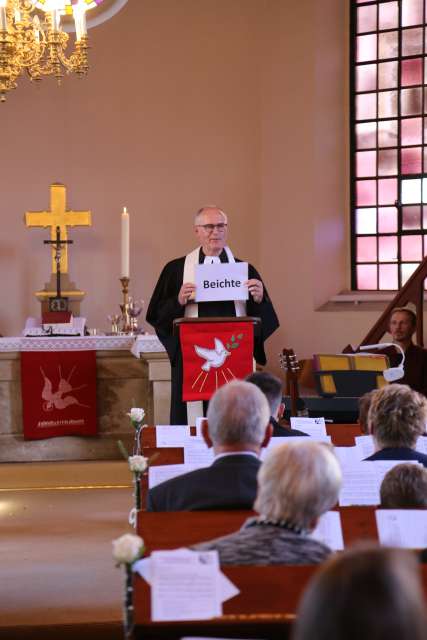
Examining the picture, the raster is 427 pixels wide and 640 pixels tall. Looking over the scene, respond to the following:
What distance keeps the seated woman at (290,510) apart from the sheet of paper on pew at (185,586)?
0.15 meters

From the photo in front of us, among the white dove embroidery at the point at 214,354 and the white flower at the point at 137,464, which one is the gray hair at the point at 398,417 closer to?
the white flower at the point at 137,464

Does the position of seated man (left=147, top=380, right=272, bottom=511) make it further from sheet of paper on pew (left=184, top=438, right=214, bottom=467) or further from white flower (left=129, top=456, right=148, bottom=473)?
sheet of paper on pew (left=184, top=438, right=214, bottom=467)

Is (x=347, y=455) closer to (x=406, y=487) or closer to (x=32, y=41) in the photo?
(x=406, y=487)

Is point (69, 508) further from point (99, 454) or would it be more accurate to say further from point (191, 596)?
point (191, 596)

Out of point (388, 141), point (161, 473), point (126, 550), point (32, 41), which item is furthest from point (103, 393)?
point (126, 550)

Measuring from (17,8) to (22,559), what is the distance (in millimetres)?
3859

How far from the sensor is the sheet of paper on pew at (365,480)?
3482mm

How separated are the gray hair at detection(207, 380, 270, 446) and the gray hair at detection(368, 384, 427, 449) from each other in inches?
27.3

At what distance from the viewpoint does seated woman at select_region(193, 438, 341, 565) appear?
236 cm

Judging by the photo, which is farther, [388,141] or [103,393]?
[388,141]

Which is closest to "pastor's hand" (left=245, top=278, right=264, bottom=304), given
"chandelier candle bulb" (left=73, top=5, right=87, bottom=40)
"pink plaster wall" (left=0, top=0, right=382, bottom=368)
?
"chandelier candle bulb" (left=73, top=5, right=87, bottom=40)

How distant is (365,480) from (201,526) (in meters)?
0.77

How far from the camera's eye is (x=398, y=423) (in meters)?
3.76

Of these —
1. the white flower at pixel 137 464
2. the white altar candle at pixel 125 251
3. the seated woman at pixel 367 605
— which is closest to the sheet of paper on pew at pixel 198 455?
the white flower at pixel 137 464
